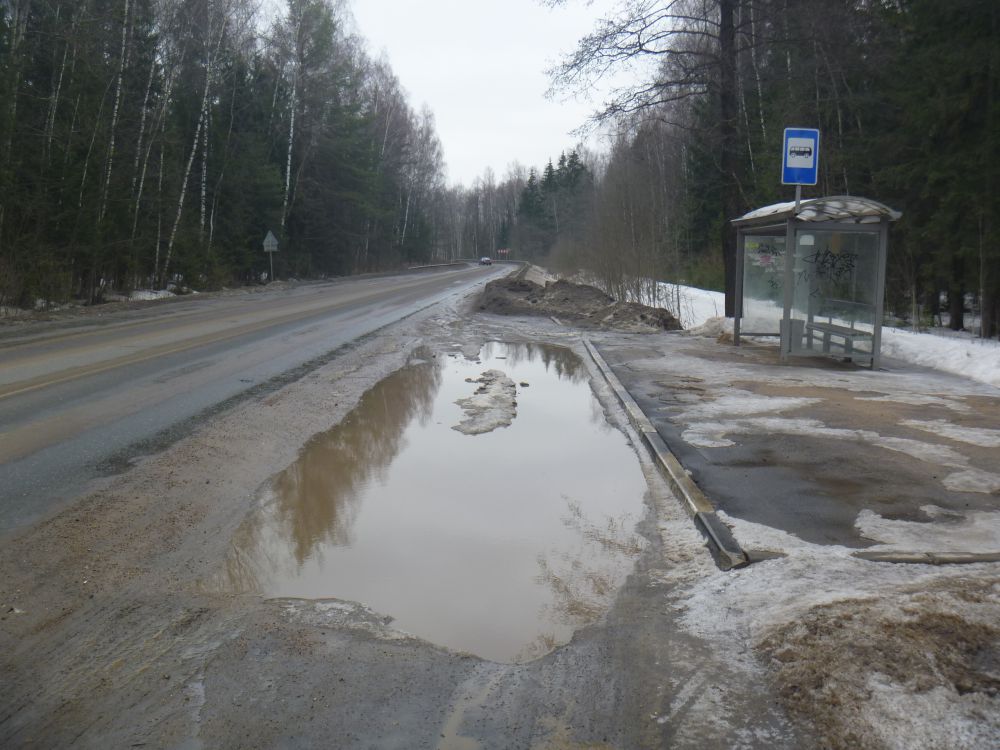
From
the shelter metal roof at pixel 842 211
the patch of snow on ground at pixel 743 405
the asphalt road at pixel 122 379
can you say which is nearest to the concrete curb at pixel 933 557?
the patch of snow on ground at pixel 743 405

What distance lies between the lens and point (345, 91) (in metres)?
54.9

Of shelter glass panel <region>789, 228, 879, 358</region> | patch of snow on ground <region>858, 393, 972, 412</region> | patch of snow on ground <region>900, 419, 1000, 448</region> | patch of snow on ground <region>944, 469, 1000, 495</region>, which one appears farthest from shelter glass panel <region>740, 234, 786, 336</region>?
patch of snow on ground <region>944, 469, 1000, 495</region>

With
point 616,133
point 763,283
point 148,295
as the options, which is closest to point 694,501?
point 763,283

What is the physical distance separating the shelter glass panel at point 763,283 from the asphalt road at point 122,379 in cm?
805

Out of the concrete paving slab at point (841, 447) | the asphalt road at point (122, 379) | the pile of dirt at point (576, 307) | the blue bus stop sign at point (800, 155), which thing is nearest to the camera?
the concrete paving slab at point (841, 447)

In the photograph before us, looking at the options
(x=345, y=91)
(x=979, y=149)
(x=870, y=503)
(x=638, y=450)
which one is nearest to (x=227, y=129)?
(x=345, y=91)

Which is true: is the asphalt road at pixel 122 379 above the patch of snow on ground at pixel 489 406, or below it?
above

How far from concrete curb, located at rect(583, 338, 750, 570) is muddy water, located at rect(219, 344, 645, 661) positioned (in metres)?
0.27

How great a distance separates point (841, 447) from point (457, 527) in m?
3.79

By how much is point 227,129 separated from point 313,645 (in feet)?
130

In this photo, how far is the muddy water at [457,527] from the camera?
450cm

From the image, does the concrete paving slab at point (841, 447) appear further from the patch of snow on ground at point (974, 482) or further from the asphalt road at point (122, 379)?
the asphalt road at point (122, 379)

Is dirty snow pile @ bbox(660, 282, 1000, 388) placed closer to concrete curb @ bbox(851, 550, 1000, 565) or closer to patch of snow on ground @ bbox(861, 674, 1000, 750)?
concrete curb @ bbox(851, 550, 1000, 565)

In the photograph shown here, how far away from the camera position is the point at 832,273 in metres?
14.2
